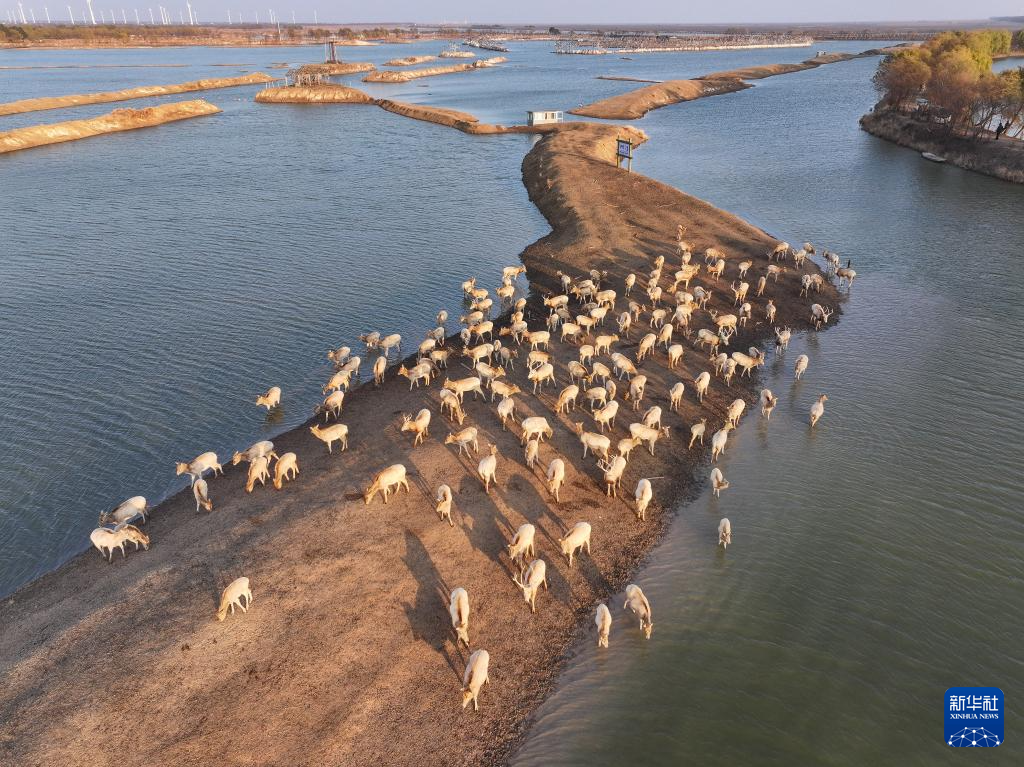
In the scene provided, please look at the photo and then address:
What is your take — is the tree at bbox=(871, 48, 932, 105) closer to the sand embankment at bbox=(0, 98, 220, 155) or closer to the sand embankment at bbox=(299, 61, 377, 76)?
the sand embankment at bbox=(0, 98, 220, 155)

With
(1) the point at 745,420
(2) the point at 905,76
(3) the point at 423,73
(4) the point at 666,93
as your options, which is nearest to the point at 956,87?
(2) the point at 905,76

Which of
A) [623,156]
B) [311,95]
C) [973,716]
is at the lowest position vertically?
[973,716]

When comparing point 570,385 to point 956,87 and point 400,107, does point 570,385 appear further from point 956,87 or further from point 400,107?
point 400,107

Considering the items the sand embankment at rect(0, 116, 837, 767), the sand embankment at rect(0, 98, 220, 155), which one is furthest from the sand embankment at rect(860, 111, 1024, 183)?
the sand embankment at rect(0, 98, 220, 155)

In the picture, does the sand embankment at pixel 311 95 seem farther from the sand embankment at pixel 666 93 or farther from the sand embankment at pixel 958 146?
the sand embankment at pixel 958 146

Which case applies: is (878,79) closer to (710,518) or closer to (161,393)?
(710,518)

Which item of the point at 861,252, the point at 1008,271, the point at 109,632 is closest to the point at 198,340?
the point at 109,632

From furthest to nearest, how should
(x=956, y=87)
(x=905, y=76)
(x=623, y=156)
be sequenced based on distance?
(x=905, y=76), (x=956, y=87), (x=623, y=156)

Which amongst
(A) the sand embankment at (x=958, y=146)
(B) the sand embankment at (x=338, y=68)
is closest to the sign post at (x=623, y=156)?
(A) the sand embankment at (x=958, y=146)
